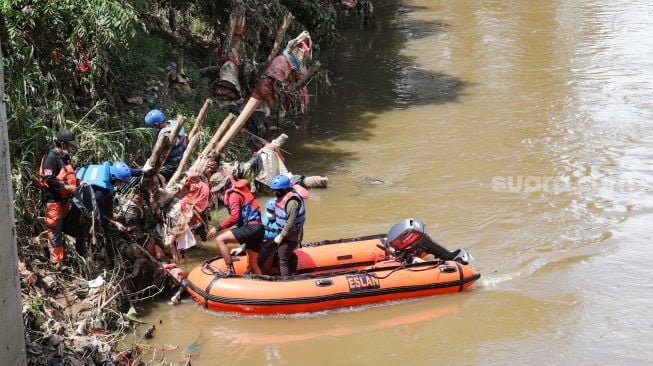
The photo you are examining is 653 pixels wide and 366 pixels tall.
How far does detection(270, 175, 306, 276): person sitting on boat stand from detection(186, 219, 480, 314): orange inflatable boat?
405 millimetres

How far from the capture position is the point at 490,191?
12102 millimetres

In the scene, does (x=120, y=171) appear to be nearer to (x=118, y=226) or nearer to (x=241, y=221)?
(x=118, y=226)

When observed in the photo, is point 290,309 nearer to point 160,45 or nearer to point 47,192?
point 47,192

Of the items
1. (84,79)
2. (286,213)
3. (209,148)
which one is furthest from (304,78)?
(286,213)

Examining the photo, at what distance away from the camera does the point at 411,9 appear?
87.4ft

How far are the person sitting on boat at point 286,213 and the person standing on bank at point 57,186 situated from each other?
2.13m

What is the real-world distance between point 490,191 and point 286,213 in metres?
4.72

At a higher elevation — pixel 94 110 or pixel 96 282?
pixel 94 110

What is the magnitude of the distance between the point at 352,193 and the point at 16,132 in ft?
17.3

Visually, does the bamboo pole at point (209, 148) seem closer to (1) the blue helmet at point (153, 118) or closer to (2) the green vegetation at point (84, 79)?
(1) the blue helmet at point (153, 118)

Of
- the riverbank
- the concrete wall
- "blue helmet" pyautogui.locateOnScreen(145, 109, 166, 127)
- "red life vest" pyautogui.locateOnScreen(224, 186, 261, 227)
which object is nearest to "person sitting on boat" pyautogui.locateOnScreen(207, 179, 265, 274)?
"red life vest" pyautogui.locateOnScreen(224, 186, 261, 227)

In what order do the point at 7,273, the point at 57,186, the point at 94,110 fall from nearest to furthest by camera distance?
1. the point at 7,273
2. the point at 57,186
3. the point at 94,110

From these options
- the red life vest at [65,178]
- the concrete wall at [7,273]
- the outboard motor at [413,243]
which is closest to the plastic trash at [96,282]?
the red life vest at [65,178]

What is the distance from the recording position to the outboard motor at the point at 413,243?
898cm
